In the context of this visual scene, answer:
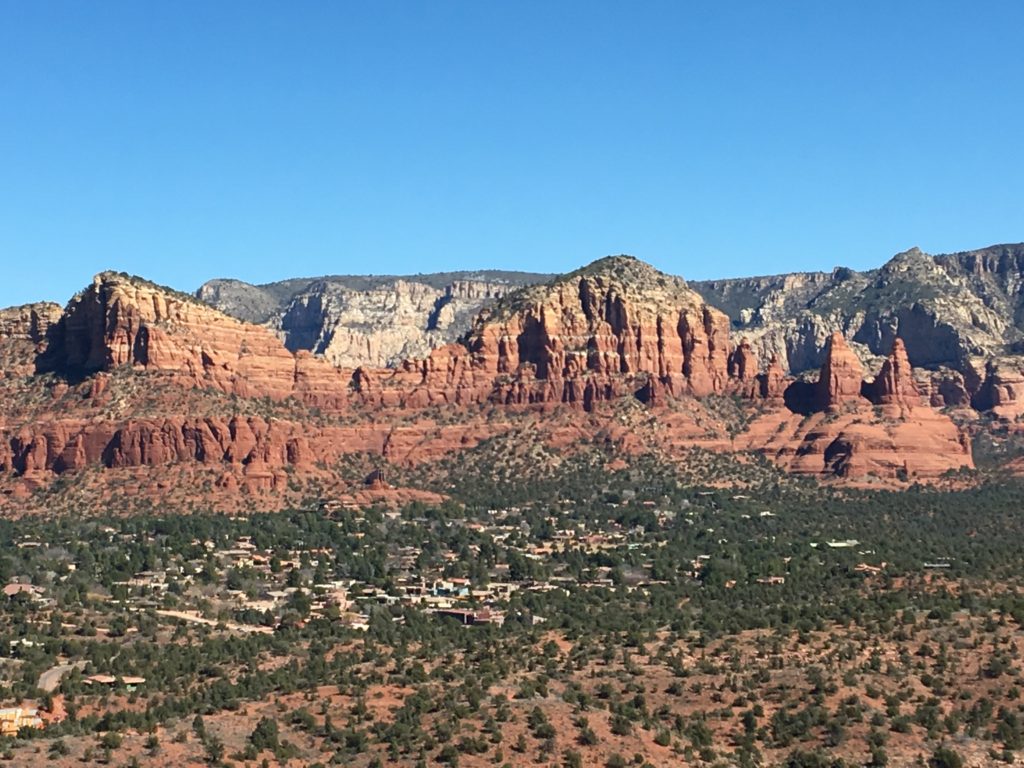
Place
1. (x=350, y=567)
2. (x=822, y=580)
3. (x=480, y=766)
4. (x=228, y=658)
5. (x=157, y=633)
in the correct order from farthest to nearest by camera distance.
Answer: (x=350, y=567)
(x=822, y=580)
(x=157, y=633)
(x=228, y=658)
(x=480, y=766)

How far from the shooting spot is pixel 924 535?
188 metres

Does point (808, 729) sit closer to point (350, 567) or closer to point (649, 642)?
point (649, 642)

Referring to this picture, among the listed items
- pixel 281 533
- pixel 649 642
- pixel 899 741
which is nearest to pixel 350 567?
pixel 281 533

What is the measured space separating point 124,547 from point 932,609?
76120mm

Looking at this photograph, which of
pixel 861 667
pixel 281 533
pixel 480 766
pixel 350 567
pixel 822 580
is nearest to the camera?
pixel 480 766

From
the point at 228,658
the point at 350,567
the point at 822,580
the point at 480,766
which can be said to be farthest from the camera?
the point at 350,567

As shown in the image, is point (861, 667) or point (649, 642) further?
point (649, 642)

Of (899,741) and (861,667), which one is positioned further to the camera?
(861,667)

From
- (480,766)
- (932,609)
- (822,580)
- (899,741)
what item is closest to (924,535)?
(822,580)

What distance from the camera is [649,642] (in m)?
128

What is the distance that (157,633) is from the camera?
13588 centimetres

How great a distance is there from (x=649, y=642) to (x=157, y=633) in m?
35.3

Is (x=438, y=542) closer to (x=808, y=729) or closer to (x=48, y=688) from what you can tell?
(x=48, y=688)

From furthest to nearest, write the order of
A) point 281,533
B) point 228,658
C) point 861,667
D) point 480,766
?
point 281,533, point 228,658, point 861,667, point 480,766
